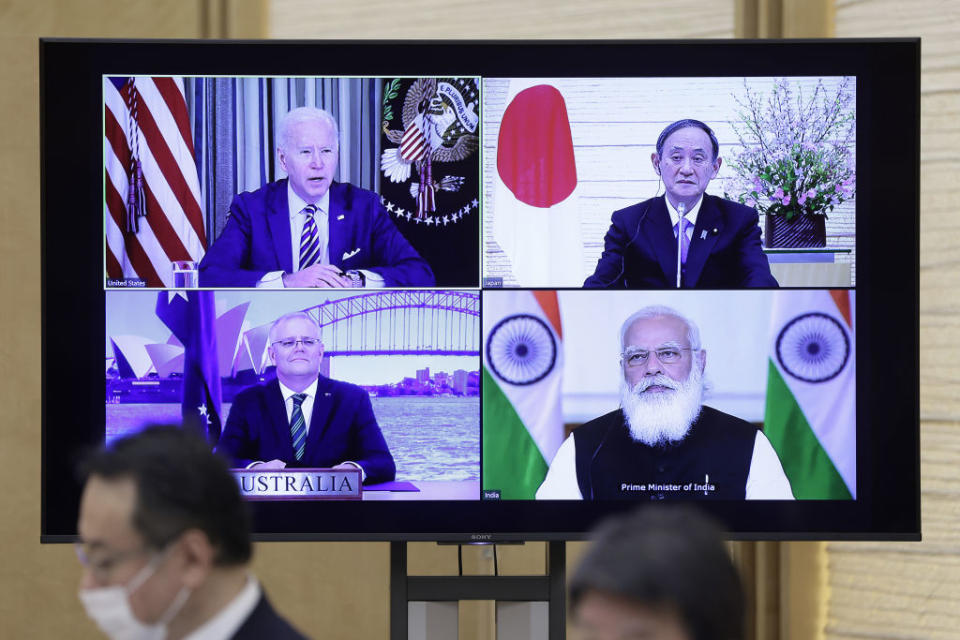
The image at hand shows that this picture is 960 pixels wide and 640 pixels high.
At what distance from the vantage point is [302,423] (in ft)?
12.0

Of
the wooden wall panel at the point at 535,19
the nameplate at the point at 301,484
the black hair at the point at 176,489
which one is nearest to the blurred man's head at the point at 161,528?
the black hair at the point at 176,489

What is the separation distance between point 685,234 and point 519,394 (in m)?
0.70

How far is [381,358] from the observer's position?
12.1 ft

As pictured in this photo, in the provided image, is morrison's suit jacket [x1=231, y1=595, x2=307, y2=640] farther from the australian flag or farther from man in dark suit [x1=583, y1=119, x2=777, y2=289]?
man in dark suit [x1=583, y1=119, x2=777, y2=289]

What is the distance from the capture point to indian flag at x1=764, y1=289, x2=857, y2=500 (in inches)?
145

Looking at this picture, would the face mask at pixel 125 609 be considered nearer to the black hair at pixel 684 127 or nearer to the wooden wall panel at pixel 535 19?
the black hair at pixel 684 127

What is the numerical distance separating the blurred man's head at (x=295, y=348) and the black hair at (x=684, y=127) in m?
1.18

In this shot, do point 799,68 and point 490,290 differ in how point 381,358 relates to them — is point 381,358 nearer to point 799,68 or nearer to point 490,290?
point 490,290

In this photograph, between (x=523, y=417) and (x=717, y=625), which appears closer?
(x=717, y=625)

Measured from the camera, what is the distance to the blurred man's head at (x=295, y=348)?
368 cm

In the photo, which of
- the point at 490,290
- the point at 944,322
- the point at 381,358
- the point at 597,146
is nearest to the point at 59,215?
the point at 381,358

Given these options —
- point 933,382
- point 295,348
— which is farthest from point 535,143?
point 933,382

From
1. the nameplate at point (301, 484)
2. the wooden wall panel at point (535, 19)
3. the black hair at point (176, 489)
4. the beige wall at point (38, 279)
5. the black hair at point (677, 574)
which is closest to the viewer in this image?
the black hair at point (677, 574)

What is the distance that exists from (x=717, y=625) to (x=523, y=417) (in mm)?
2279
